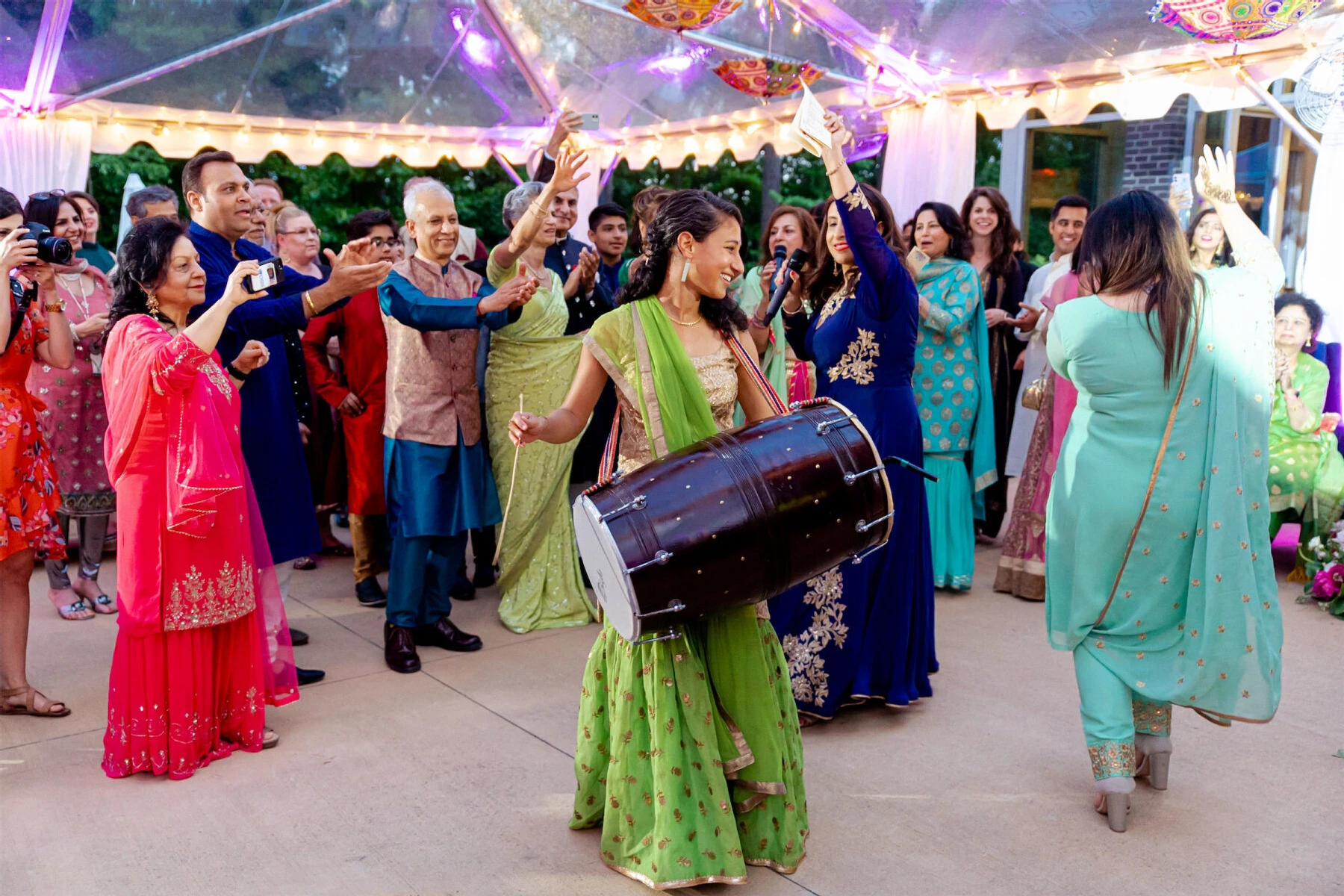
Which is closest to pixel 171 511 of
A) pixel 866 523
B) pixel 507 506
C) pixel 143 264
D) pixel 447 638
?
pixel 143 264

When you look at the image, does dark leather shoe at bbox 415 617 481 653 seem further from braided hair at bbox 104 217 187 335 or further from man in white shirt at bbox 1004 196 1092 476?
man in white shirt at bbox 1004 196 1092 476

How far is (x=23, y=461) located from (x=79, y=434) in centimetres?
165

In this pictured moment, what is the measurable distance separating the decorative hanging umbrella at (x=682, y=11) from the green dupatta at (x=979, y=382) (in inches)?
95.1

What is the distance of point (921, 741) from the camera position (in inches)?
144

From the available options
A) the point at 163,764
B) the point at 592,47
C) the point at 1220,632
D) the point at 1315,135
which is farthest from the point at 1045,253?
the point at 163,764

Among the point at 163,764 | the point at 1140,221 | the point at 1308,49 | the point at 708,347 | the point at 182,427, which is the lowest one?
the point at 163,764

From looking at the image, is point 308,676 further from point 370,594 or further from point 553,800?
point 553,800

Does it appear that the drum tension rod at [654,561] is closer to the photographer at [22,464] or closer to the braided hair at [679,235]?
the braided hair at [679,235]

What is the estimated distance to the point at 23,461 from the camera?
3.72 meters

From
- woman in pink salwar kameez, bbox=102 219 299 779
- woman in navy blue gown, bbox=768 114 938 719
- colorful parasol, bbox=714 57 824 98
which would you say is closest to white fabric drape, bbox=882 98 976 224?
colorful parasol, bbox=714 57 824 98

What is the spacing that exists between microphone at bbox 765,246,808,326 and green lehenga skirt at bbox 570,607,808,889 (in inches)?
54.0

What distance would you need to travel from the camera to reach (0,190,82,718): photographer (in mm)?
3654

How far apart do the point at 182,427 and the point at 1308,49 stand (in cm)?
561

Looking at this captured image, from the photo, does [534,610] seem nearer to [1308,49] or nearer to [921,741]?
[921,741]
